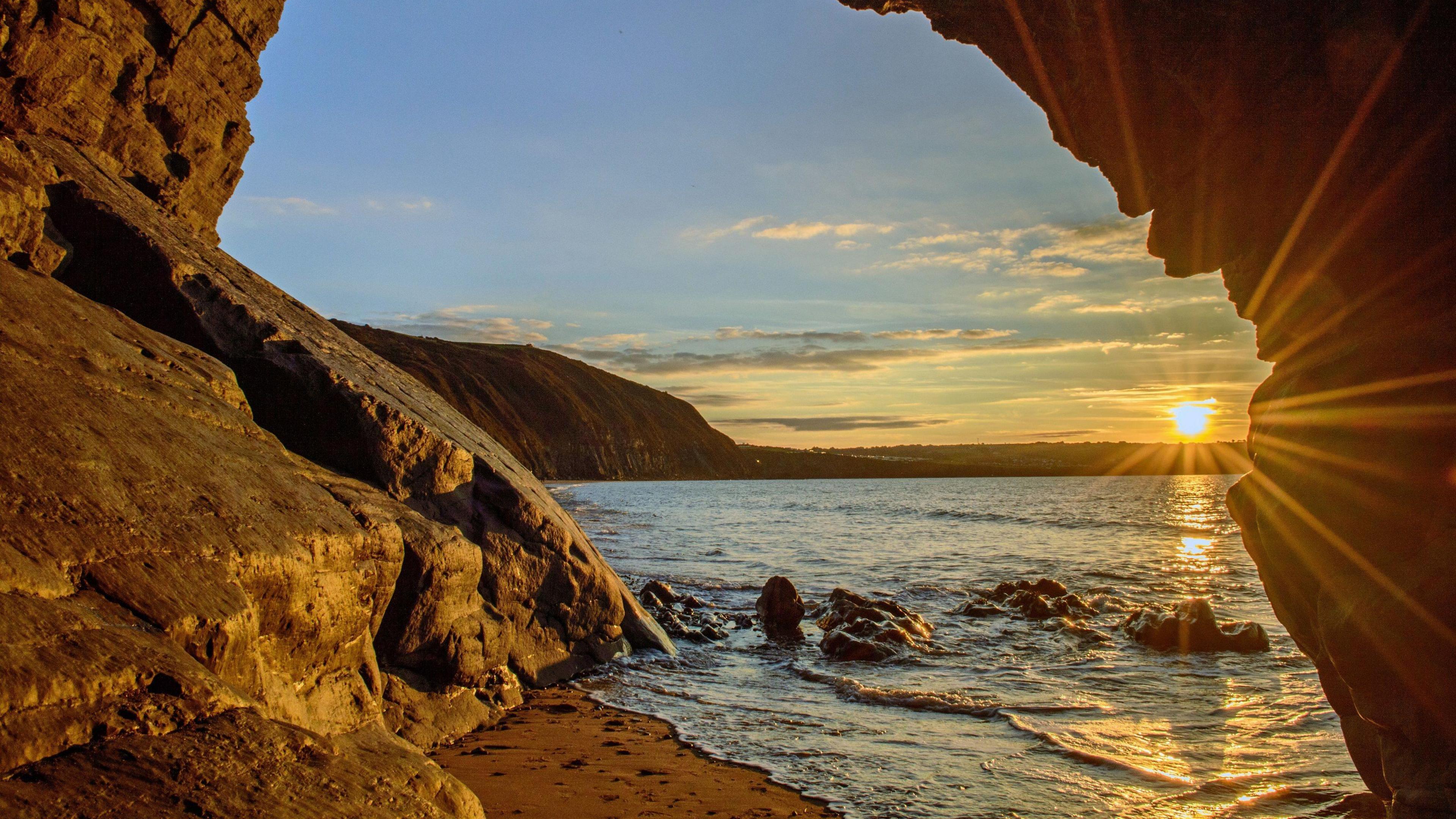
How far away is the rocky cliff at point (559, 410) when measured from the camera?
8581 centimetres

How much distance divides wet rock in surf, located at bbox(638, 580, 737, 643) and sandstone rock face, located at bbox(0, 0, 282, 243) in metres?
7.49

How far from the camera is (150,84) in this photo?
8.32 metres

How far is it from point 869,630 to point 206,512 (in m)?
8.55

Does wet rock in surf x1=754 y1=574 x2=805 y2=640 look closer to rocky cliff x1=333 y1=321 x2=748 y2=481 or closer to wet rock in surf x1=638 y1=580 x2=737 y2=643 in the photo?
wet rock in surf x1=638 y1=580 x2=737 y2=643

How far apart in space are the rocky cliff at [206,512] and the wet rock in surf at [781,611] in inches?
98.5

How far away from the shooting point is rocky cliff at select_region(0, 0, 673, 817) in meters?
2.86

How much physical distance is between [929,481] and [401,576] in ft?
441

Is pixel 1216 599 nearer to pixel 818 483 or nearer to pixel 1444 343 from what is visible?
pixel 1444 343

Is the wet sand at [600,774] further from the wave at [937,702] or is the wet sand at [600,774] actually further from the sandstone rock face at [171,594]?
the wave at [937,702]

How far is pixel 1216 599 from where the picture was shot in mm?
16969

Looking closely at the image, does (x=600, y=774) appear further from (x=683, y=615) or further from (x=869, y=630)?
(x=683, y=615)

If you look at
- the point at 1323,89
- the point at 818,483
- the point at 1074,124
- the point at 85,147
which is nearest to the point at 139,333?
the point at 85,147

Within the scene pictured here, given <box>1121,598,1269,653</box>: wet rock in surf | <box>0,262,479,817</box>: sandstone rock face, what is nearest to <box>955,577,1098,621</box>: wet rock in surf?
<box>1121,598,1269,653</box>: wet rock in surf

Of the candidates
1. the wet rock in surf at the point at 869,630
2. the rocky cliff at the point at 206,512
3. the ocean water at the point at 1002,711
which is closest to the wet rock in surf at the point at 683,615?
the ocean water at the point at 1002,711
